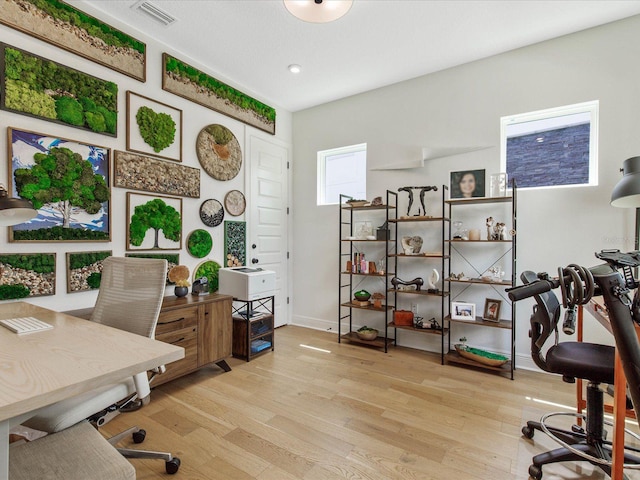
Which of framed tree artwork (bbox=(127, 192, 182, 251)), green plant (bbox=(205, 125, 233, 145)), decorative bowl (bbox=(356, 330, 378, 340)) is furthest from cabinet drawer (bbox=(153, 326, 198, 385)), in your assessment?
green plant (bbox=(205, 125, 233, 145))

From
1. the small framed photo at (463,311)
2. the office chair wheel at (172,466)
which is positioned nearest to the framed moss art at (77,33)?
the office chair wheel at (172,466)

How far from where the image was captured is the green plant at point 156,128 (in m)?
2.79

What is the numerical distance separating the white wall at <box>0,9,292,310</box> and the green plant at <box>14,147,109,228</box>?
0.36ft

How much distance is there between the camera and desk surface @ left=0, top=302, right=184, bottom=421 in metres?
0.82

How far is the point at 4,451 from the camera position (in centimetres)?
75

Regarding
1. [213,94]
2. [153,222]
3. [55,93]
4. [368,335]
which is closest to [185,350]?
[153,222]

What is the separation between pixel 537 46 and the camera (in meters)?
2.95

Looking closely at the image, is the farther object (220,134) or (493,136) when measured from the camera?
(220,134)

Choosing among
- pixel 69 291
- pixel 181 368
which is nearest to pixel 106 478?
pixel 181 368

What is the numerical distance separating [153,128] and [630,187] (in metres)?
3.76

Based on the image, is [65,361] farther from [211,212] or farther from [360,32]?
[360,32]

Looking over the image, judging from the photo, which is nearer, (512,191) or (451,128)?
(512,191)

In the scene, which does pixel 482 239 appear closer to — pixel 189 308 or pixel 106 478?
pixel 189 308

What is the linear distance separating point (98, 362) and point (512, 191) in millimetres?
3294
